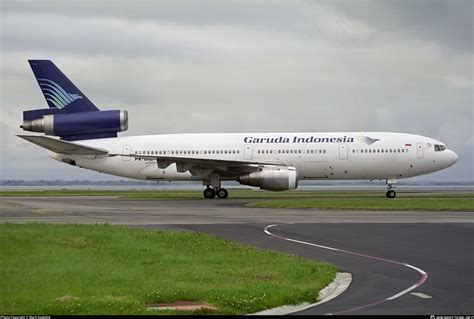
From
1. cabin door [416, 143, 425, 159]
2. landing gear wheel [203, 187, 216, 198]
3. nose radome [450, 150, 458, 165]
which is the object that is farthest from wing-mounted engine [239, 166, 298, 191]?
nose radome [450, 150, 458, 165]

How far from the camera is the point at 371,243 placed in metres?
16.8

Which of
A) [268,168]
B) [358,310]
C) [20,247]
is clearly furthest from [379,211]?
[358,310]

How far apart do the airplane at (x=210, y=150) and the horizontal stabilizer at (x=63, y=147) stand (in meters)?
0.06

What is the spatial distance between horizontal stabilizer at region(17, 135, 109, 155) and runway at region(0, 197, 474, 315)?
14004 millimetres

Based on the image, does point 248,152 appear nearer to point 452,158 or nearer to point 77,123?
point 77,123

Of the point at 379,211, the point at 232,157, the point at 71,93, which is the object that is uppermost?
the point at 71,93

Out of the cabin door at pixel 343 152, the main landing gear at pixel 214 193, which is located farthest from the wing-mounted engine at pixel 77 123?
the cabin door at pixel 343 152

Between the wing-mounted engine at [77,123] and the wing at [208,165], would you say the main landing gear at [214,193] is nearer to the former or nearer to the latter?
the wing at [208,165]

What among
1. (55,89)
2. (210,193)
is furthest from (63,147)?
(210,193)

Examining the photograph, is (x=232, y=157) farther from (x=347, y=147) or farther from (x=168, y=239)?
(x=168, y=239)

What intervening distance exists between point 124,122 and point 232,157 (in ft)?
25.3

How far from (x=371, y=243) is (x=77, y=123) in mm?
30400

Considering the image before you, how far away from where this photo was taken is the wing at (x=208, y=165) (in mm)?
39344

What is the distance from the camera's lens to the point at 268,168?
38.8 metres
